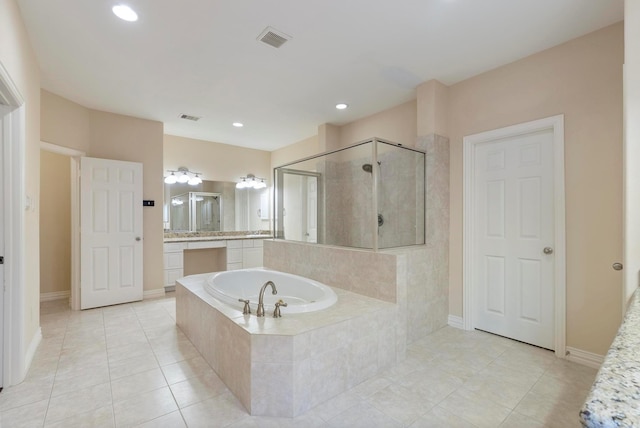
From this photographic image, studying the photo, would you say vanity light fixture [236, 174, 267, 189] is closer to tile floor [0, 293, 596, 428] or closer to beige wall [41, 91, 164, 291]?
beige wall [41, 91, 164, 291]

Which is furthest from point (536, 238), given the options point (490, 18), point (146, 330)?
point (146, 330)

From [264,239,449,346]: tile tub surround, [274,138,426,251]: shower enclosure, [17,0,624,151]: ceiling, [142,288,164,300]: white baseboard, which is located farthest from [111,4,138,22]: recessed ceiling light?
[142,288,164,300]: white baseboard

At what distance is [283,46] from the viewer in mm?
2484

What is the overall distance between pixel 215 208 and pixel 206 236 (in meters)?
0.56

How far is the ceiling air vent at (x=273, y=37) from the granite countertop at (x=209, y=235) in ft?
11.2

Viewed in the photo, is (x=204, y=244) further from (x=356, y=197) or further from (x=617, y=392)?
(x=617, y=392)

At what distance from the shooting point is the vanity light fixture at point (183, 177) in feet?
16.3

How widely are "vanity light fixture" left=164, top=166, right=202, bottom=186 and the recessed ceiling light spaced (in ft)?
10.3

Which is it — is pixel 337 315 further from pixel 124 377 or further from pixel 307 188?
pixel 307 188

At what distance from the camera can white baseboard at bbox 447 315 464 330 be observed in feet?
10.0

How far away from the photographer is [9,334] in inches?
78.2

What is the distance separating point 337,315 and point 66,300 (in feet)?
13.7

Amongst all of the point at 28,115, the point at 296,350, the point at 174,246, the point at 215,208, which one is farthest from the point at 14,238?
the point at 215,208

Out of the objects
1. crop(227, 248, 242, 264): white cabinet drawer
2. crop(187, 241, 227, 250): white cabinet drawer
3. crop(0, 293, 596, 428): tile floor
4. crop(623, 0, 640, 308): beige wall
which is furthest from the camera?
crop(227, 248, 242, 264): white cabinet drawer
